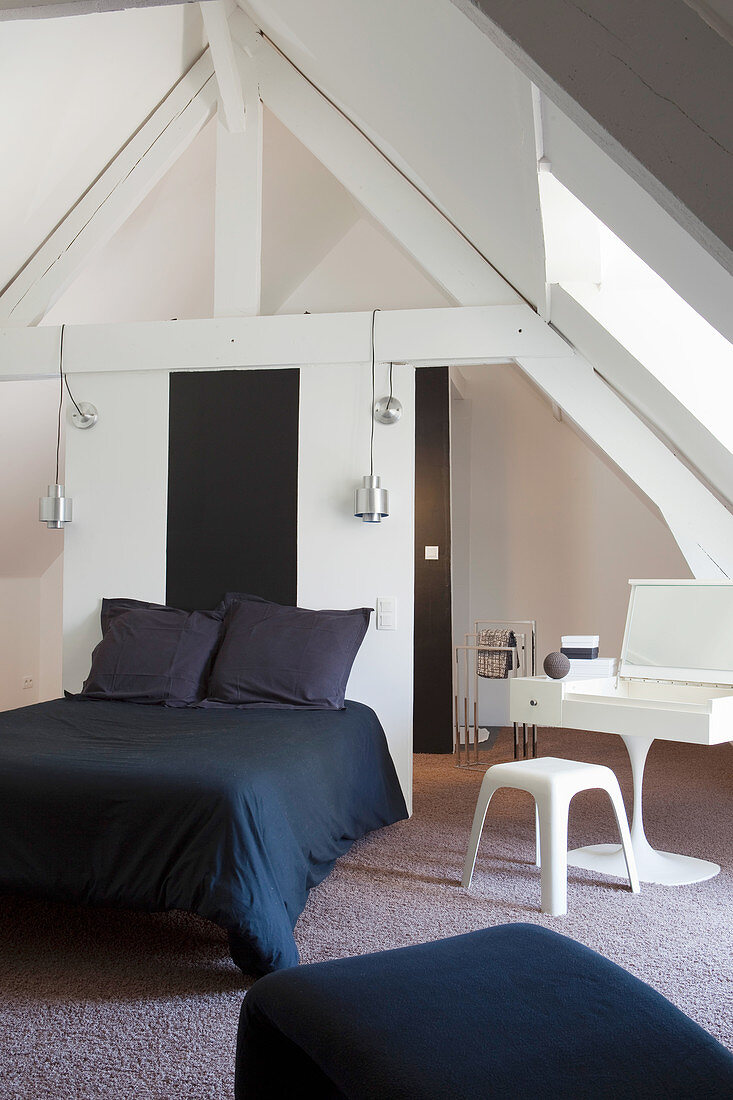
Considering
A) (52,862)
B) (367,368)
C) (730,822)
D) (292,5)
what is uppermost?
(292,5)

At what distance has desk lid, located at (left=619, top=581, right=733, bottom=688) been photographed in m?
3.48

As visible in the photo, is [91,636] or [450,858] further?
[91,636]

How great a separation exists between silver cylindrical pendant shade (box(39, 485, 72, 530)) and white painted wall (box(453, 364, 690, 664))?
307 cm

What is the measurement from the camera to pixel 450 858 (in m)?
3.42

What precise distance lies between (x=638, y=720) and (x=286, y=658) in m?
1.42

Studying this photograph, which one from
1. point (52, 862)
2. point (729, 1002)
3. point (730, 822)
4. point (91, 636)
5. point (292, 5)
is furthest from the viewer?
point (91, 636)

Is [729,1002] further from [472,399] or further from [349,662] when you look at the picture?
[472,399]

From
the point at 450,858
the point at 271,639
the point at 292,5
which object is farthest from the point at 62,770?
the point at 292,5

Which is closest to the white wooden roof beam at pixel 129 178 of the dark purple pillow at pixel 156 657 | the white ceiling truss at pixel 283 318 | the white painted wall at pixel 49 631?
the white ceiling truss at pixel 283 318

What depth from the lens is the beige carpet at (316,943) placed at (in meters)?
1.98

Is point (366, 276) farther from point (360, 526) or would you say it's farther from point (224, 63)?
point (360, 526)

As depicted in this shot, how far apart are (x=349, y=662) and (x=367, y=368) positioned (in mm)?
1349

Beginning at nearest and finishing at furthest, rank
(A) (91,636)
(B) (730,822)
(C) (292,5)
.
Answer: (C) (292,5) → (B) (730,822) → (A) (91,636)

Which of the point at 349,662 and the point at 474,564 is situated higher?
the point at 474,564
